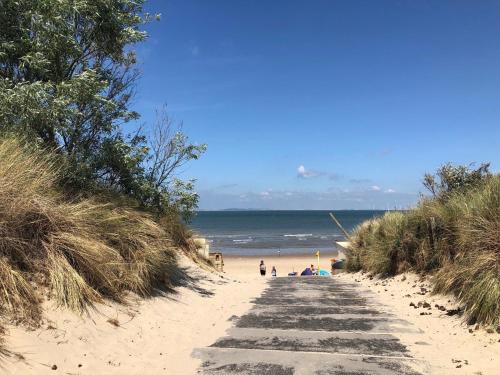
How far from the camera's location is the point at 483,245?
7906 millimetres

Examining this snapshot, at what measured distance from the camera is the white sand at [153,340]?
5.24 meters

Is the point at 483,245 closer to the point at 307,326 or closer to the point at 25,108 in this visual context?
the point at 307,326

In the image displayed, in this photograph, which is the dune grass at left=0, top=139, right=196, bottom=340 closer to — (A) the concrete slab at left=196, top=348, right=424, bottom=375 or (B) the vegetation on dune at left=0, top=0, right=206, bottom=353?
(B) the vegetation on dune at left=0, top=0, right=206, bottom=353

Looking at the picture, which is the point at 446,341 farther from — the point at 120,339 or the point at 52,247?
the point at 52,247

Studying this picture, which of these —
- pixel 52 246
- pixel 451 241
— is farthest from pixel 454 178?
pixel 52 246

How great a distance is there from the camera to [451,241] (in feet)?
36.3

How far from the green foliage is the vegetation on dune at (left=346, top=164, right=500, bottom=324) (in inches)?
275

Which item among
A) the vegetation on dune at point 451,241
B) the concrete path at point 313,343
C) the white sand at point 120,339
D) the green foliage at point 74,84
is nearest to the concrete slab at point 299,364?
the concrete path at point 313,343

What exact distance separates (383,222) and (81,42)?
11.5 metres

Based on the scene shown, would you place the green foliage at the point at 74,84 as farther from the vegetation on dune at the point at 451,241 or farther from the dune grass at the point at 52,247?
the vegetation on dune at the point at 451,241

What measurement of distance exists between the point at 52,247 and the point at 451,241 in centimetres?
882

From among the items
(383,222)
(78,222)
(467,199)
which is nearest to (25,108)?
(78,222)

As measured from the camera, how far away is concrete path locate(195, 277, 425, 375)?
571 cm

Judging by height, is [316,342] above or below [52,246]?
below
